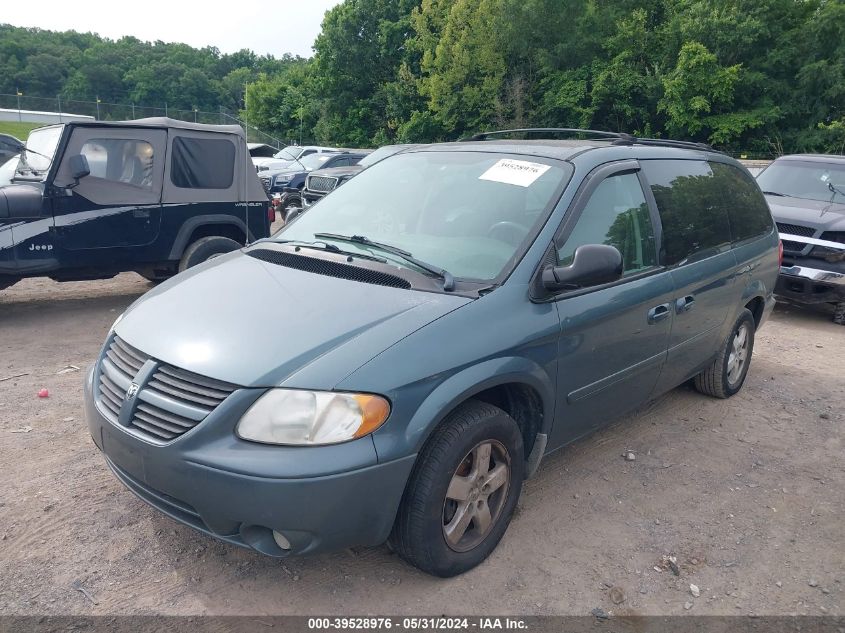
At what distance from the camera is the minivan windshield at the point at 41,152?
647 centimetres

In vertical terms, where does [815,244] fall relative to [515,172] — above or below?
below

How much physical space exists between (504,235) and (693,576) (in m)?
1.78

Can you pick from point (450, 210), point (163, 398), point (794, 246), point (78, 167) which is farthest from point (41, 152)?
point (794, 246)

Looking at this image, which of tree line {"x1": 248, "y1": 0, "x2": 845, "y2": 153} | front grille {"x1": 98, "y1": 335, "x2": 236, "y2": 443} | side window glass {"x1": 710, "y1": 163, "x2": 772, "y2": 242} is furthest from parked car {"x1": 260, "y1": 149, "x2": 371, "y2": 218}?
tree line {"x1": 248, "y1": 0, "x2": 845, "y2": 153}

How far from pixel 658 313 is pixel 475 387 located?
5.00 feet

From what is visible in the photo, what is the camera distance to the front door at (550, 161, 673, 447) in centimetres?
316

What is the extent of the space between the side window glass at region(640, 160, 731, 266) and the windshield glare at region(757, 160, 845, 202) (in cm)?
516

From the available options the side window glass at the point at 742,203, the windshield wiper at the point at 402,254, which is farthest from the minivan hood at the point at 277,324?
the side window glass at the point at 742,203

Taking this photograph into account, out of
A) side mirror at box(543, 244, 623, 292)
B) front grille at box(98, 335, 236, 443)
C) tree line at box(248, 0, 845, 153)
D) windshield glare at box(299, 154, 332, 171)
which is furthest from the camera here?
tree line at box(248, 0, 845, 153)

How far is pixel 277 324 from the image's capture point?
2.63 metres

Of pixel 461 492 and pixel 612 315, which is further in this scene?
pixel 612 315

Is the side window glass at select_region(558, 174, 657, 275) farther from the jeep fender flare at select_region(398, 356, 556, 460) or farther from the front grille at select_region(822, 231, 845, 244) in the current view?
the front grille at select_region(822, 231, 845, 244)

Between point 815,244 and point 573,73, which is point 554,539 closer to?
point 815,244

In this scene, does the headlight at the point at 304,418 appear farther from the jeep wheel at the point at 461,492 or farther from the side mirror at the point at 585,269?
the side mirror at the point at 585,269
